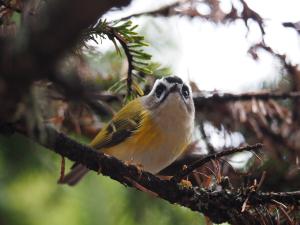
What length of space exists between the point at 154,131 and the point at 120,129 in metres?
0.19

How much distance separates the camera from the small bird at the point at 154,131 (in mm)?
Result: 2693

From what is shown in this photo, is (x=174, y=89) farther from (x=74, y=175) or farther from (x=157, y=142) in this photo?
(x=74, y=175)

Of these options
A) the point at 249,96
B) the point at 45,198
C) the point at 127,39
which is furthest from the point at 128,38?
the point at 45,198

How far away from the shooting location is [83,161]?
1357mm

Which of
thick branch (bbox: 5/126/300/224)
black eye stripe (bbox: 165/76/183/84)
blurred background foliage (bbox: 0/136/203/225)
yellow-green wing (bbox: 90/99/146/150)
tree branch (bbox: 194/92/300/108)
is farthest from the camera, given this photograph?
black eye stripe (bbox: 165/76/183/84)

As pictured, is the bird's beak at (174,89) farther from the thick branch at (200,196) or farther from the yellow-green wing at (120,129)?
the thick branch at (200,196)

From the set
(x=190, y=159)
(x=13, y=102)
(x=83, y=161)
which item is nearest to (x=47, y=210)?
(x=190, y=159)

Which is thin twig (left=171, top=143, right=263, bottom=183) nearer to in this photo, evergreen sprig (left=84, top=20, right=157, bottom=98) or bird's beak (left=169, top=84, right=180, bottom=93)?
Result: evergreen sprig (left=84, top=20, right=157, bottom=98)

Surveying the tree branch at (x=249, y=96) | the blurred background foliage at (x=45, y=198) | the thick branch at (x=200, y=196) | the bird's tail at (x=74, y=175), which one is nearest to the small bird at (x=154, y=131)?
the bird's tail at (x=74, y=175)

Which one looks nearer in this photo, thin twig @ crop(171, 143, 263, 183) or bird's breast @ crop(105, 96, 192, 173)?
thin twig @ crop(171, 143, 263, 183)

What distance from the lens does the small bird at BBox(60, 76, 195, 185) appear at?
2.69 m

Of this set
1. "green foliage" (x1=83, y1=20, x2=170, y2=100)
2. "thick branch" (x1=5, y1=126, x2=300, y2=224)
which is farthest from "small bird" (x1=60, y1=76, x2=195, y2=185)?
"thick branch" (x1=5, y1=126, x2=300, y2=224)

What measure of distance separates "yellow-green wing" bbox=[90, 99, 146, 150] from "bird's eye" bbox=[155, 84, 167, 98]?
6.1 inches

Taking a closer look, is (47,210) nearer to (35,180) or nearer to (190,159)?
(35,180)
